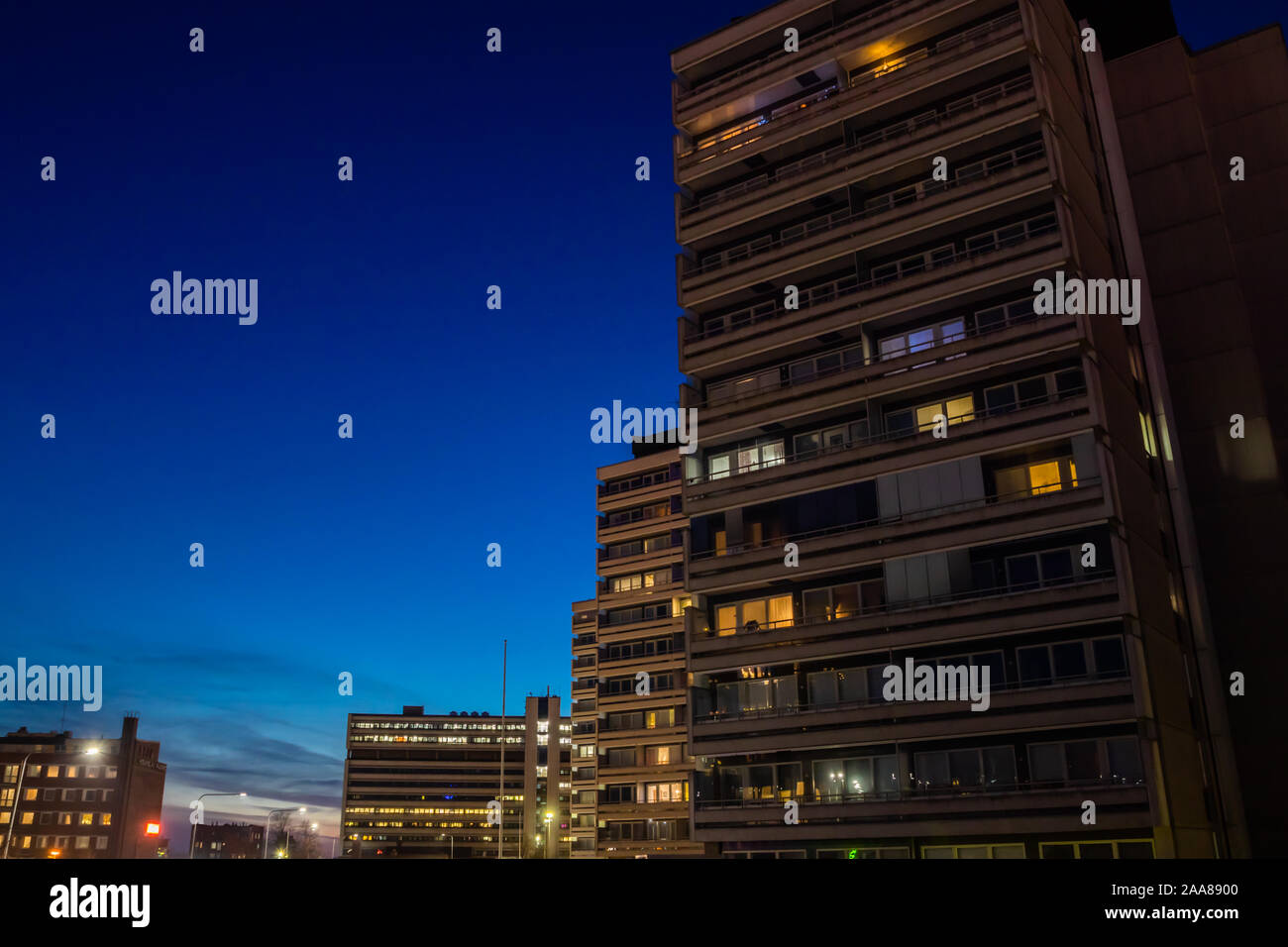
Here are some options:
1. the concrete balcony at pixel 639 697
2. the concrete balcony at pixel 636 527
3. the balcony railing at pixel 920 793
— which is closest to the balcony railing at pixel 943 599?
the balcony railing at pixel 920 793

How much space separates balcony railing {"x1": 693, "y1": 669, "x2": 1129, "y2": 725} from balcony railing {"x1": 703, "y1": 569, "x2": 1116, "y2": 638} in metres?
3.85

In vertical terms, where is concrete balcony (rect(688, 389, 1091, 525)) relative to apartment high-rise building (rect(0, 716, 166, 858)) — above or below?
above

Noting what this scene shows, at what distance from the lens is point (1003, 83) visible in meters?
54.9

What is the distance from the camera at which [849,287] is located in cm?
5753

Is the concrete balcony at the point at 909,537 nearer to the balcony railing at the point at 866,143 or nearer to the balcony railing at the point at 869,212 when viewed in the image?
the balcony railing at the point at 869,212

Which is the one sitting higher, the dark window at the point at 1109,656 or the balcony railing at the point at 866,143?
the balcony railing at the point at 866,143

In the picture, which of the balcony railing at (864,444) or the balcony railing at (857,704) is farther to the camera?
the balcony railing at (864,444)

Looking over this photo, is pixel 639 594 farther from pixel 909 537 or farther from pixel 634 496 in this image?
pixel 909 537

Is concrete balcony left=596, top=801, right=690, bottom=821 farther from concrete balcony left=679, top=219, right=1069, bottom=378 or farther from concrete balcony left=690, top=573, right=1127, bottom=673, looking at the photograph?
concrete balcony left=679, top=219, right=1069, bottom=378

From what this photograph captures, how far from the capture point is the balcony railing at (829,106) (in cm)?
5559

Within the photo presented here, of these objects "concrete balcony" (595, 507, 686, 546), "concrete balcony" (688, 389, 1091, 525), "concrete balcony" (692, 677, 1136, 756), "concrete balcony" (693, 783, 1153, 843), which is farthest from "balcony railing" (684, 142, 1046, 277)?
"concrete balcony" (595, 507, 686, 546)

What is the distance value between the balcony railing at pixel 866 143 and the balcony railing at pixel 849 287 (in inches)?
260

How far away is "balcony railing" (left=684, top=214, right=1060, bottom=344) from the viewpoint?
5222cm

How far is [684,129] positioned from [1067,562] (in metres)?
36.2
